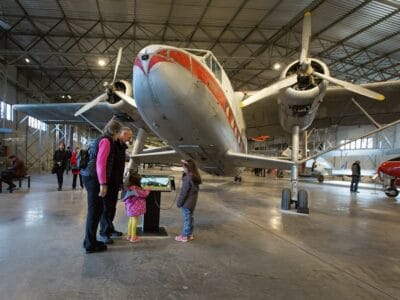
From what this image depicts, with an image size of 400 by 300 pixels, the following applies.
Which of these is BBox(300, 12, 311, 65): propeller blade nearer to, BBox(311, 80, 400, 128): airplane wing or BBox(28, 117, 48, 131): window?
BBox(311, 80, 400, 128): airplane wing

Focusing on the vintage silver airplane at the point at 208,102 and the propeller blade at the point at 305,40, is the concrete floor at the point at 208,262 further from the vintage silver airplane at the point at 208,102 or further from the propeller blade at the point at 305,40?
the propeller blade at the point at 305,40

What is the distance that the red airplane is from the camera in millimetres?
13586

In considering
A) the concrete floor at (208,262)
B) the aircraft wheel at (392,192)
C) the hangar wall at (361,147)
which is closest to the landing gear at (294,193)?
the concrete floor at (208,262)

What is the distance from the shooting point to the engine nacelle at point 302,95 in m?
7.49

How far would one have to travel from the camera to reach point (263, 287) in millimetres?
3010

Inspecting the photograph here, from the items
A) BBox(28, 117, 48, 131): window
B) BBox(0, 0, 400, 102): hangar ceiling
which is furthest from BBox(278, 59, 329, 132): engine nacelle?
BBox(28, 117, 48, 131): window

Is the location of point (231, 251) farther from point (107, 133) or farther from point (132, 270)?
point (107, 133)

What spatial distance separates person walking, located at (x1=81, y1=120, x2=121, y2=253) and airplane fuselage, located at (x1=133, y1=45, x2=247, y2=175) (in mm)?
1663

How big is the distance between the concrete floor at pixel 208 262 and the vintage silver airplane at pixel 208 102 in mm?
2013

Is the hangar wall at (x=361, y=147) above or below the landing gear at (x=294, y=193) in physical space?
above

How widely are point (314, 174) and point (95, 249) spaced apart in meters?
25.6

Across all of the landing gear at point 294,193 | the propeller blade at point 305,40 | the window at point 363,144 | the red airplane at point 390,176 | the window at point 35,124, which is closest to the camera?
the propeller blade at point 305,40

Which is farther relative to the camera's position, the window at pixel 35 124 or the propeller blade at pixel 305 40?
the window at pixel 35 124

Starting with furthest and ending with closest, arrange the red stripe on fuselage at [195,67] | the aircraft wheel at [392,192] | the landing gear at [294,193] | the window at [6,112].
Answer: the window at [6,112], the aircraft wheel at [392,192], the landing gear at [294,193], the red stripe on fuselage at [195,67]
